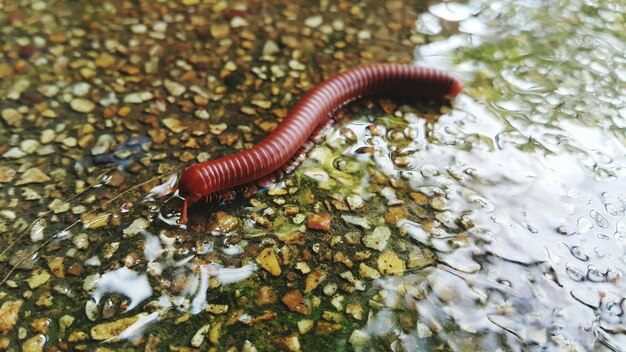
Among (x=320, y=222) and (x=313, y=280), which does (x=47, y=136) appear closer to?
(x=320, y=222)


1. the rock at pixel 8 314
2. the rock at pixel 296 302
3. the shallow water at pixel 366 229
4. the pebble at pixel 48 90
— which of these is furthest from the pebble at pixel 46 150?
the rock at pixel 296 302

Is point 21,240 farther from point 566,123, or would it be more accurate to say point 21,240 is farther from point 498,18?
point 498,18

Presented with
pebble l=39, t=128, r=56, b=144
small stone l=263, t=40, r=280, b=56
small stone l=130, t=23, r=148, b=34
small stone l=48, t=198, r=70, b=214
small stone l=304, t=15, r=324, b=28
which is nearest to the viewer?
small stone l=48, t=198, r=70, b=214

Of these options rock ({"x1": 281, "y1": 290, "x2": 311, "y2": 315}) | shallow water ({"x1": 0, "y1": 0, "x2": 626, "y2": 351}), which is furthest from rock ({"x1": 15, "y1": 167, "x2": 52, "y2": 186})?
rock ({"x1": 281, "y1": 290, "x2": 311, "y2": 315})

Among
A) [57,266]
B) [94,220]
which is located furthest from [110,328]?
[94,220]

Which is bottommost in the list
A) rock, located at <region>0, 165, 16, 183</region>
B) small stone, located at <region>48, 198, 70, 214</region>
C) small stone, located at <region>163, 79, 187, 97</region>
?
small stone, located at <region>48, 198, 70, 214</region>

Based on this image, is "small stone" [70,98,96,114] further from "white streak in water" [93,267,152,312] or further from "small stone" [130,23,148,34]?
"white streak in water" [93,267,152,312]
